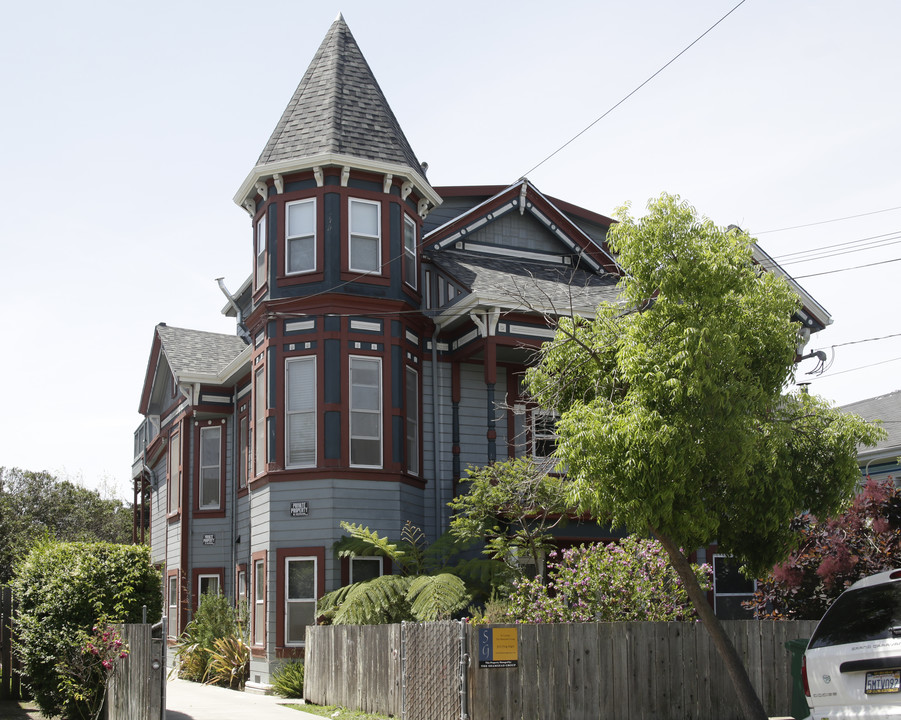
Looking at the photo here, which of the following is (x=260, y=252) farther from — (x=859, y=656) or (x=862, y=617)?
(x=859, y=656)

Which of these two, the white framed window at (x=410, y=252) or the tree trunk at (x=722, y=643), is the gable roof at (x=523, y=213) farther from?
the tree trunk at (x=722, y=643)

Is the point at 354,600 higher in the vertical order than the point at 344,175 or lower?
lower

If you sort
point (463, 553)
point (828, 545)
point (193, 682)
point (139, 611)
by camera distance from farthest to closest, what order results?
point (193, 682) < point (463, 553) < point (828, 545) < point (139, 611)

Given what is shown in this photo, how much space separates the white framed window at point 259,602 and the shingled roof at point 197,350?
6.60 metres

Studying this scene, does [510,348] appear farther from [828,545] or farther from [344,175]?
[828,545]

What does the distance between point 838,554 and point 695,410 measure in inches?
239

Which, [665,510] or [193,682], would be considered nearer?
[665,510]

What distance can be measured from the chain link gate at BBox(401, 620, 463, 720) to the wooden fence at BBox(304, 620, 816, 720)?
0.22 ft

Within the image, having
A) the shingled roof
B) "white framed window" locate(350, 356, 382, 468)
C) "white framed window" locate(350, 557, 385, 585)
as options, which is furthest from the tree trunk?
the shingled roof

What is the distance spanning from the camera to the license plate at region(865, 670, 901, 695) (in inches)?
313

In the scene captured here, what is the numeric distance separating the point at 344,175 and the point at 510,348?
4881 millimetres

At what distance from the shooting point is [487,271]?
22625 millimetres

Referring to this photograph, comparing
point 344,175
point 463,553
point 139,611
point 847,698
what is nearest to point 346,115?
point 344,175

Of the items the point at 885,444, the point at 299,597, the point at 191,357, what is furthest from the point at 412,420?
the point at 885,444
